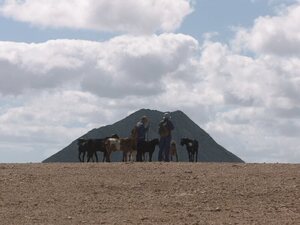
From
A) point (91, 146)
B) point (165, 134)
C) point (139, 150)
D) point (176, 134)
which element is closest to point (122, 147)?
point (139, 150)

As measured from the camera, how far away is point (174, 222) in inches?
593

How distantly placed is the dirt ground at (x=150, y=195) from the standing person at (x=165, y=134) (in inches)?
187

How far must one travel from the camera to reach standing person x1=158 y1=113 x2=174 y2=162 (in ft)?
86.8

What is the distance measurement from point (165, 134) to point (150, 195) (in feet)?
29.8

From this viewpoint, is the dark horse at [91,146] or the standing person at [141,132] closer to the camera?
the standing person at [141,132]

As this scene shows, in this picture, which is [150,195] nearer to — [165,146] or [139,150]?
[165,146]

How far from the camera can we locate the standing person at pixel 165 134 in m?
26.5

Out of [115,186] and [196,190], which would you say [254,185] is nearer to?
[196,190]

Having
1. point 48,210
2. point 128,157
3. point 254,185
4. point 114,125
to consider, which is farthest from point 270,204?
point 114,125

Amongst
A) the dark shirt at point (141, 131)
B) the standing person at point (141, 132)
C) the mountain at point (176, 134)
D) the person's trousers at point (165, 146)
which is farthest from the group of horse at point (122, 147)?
the mountain at point (176, 134)

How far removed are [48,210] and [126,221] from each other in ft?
6.51

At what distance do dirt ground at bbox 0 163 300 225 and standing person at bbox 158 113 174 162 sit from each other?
4757 millimetres

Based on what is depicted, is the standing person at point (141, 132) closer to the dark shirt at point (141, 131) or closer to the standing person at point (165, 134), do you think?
the dark shirt at point (141, 131)

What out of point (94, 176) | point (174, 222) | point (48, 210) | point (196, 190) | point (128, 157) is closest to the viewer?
point (174, 222)
